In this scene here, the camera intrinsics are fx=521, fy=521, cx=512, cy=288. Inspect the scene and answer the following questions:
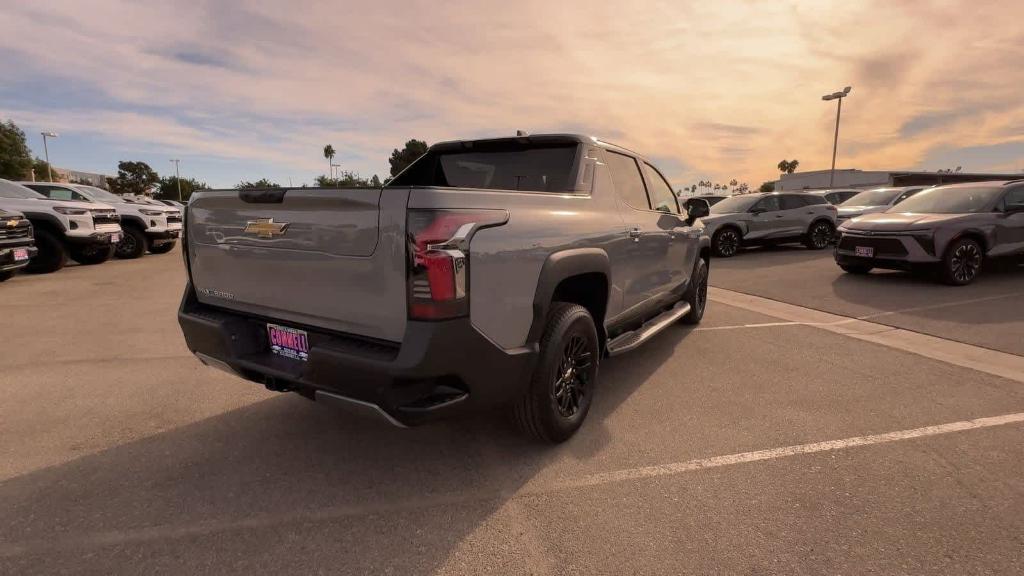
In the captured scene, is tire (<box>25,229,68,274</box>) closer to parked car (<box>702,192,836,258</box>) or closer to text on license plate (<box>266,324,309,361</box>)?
text on license plate (<box>266,324,309,361</box>)

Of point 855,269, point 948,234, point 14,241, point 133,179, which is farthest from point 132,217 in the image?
point 133,179

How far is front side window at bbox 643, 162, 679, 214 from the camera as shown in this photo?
4.65 metres

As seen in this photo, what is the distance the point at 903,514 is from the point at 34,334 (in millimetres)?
7471

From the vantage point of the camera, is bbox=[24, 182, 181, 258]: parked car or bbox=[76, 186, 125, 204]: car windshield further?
bbox=[76, 186, 125, 204]: car windshield

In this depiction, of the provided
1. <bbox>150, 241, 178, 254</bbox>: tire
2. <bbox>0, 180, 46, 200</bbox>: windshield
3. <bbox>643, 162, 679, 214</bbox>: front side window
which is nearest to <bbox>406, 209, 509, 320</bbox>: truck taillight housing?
<bbox>643, 162, 679, 214</bbox>: front side window

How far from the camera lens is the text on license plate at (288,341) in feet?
8.55

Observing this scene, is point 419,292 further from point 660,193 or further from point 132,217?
point 132,217

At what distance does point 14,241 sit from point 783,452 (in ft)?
36.1

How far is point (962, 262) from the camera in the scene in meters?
7.88

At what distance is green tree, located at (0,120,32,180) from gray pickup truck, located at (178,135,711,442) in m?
64.0

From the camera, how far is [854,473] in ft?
9.04

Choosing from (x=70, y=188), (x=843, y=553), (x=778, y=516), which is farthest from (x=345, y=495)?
(x=70, y=188)

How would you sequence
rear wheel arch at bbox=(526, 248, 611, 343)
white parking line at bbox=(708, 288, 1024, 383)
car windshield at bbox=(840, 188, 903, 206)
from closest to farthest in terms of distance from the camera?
rear wheel arch at bbox=(526, 248, 611, 343), white parking line at bbox=(708, 288, 1024, 383), car windshield at bbox=(840, 188, 903, 206)

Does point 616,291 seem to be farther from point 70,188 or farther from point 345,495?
point 70,188
